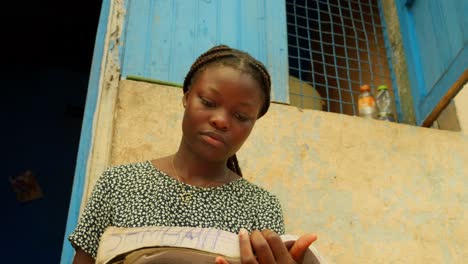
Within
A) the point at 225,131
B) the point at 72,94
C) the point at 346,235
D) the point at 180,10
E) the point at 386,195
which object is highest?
the point at 180,10

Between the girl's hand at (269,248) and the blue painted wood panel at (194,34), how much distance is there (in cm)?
122

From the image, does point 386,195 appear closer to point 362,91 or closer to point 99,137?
point 362,91

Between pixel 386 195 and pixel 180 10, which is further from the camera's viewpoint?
pixel 180 10

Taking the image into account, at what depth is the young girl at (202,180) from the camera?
1190 mm

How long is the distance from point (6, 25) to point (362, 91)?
3.12 meters

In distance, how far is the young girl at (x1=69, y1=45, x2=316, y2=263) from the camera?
1190 millimetres

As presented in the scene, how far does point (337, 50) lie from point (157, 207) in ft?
9.46

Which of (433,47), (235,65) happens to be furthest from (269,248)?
(433,47)

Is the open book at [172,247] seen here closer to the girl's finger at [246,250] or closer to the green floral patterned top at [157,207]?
the girl's finger at [246,250]

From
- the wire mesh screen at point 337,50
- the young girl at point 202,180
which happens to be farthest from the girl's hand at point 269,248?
the wire mesh screen at point 337,50

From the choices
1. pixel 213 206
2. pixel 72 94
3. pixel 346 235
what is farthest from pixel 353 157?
pixel 72 94

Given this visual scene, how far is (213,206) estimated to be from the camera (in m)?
1.25

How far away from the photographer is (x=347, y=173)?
202 cm

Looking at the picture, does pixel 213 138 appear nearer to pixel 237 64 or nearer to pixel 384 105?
pixel 237 64
